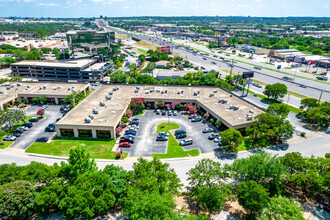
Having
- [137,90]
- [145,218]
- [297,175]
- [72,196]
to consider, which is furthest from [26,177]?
[137,90]

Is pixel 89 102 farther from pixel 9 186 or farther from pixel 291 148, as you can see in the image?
pixel 291 148

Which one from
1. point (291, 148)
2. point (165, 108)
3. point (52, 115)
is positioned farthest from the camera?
point (165, 108)

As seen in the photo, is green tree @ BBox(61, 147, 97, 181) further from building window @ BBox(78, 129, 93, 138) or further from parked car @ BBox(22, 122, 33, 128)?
parked car @ BBox(22, 122, 33, 128)

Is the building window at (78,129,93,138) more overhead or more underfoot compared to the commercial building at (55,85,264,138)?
more underfoot

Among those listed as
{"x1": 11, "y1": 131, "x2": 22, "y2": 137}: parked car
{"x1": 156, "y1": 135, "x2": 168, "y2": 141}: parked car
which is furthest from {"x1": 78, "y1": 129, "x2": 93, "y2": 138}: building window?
{"x1": 156, "y1": 135, "x2": 168, "y2": 141}: parked car

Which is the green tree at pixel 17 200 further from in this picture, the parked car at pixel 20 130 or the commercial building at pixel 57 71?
the commercial building at pixel 57 71

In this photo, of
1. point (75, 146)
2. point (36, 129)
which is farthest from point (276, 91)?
point (36, 129)

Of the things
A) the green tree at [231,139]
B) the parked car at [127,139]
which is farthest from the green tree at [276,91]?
the parked car at [127,139]
